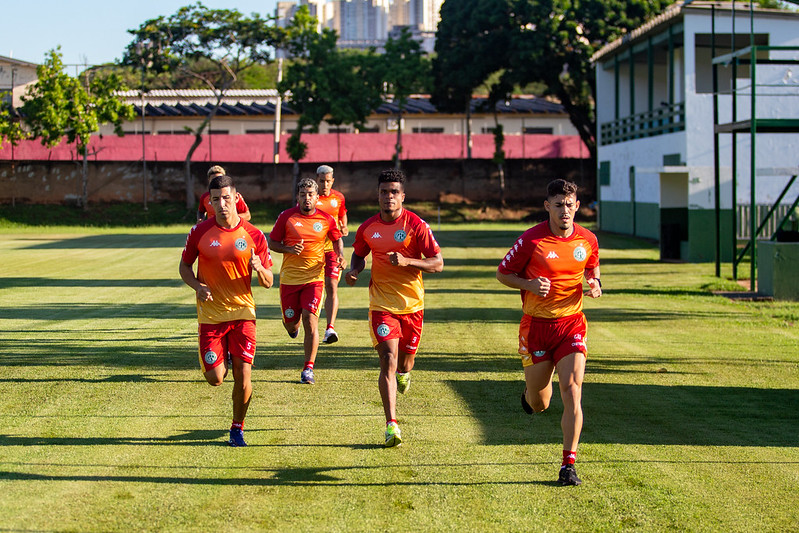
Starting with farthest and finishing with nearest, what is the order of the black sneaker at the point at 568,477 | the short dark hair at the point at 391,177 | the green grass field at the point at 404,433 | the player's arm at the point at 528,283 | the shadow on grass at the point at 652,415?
the short dark hair at the point at 391,177, the shadow on grass at the point at 652,415, the player's arm at the point at 528,283, the black sneaker at the point at 568,477, the green grass field at the point at 404,433

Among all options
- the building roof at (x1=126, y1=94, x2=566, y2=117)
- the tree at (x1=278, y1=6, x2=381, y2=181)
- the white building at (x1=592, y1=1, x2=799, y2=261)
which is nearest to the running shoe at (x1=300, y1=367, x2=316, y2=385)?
the white building at (x1=592, y1=1, x2=799, y2=261)

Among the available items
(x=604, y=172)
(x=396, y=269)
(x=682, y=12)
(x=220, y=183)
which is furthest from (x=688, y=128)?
(x=220, y=183)

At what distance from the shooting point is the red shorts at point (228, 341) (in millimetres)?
7516

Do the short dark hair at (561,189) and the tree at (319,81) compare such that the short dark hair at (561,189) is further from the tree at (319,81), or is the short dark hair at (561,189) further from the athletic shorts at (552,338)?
the tree at (319,81)

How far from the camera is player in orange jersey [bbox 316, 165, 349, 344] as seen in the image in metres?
11.6

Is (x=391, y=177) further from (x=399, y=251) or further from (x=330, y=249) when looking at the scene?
(x=330, y=249)

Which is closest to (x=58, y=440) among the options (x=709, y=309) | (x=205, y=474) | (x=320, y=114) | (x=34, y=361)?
(x=205, y=474)

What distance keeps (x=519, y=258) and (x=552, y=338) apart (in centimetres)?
64

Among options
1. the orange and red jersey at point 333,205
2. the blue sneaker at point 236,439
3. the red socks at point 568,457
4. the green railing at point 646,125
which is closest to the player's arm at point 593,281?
the red socks at point 568,457

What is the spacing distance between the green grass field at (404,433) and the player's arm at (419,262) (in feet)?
4.42

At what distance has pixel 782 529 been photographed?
18.6ft

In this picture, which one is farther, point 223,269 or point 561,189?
point 223,269

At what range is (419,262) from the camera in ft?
26.0

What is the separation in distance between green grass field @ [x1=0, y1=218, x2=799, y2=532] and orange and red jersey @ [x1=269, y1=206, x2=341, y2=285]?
1060 mm
